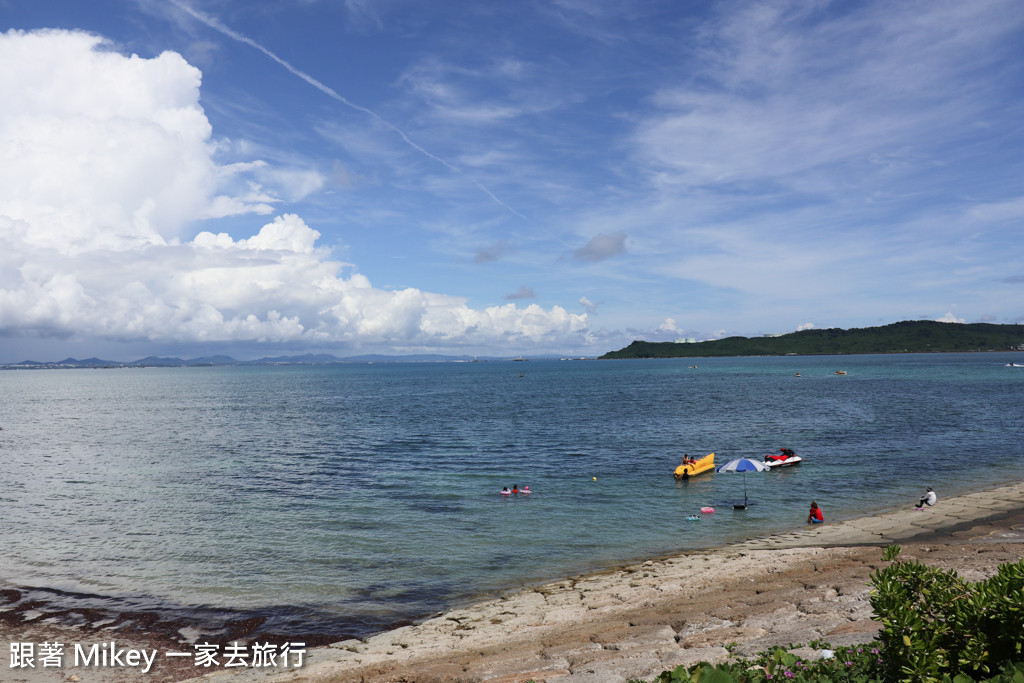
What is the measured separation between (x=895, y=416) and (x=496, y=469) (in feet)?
211

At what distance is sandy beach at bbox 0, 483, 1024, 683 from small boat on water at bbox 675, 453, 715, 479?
52.2 feet

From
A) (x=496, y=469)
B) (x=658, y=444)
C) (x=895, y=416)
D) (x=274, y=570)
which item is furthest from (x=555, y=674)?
(x=895, y=416)

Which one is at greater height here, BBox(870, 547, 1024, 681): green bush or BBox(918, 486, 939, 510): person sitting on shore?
BBox(870, 547, 1024, 681): green bush

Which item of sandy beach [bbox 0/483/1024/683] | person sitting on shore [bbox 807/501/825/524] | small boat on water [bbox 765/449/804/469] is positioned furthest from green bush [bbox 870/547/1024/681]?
small boat on water [bbox 765/449/804/469]

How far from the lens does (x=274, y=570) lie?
27.2 meters


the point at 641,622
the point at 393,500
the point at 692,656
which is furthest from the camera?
the point at 393,500

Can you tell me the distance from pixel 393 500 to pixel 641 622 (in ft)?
82.9

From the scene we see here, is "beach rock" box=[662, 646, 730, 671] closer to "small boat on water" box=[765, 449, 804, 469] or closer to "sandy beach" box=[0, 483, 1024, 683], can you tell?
Result: "sandy beach" box=[0, 483, 1024, 683]

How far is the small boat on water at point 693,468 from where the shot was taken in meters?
44.5

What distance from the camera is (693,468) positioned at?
45.0 m

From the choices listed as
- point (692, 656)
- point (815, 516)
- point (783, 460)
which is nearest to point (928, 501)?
point (815, 516)

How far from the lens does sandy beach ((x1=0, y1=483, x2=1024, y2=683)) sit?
49.0 feet

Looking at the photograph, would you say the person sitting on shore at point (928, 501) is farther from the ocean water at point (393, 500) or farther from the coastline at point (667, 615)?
the coastline at point (667, 615)

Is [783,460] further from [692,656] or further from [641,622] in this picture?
[692,656]
